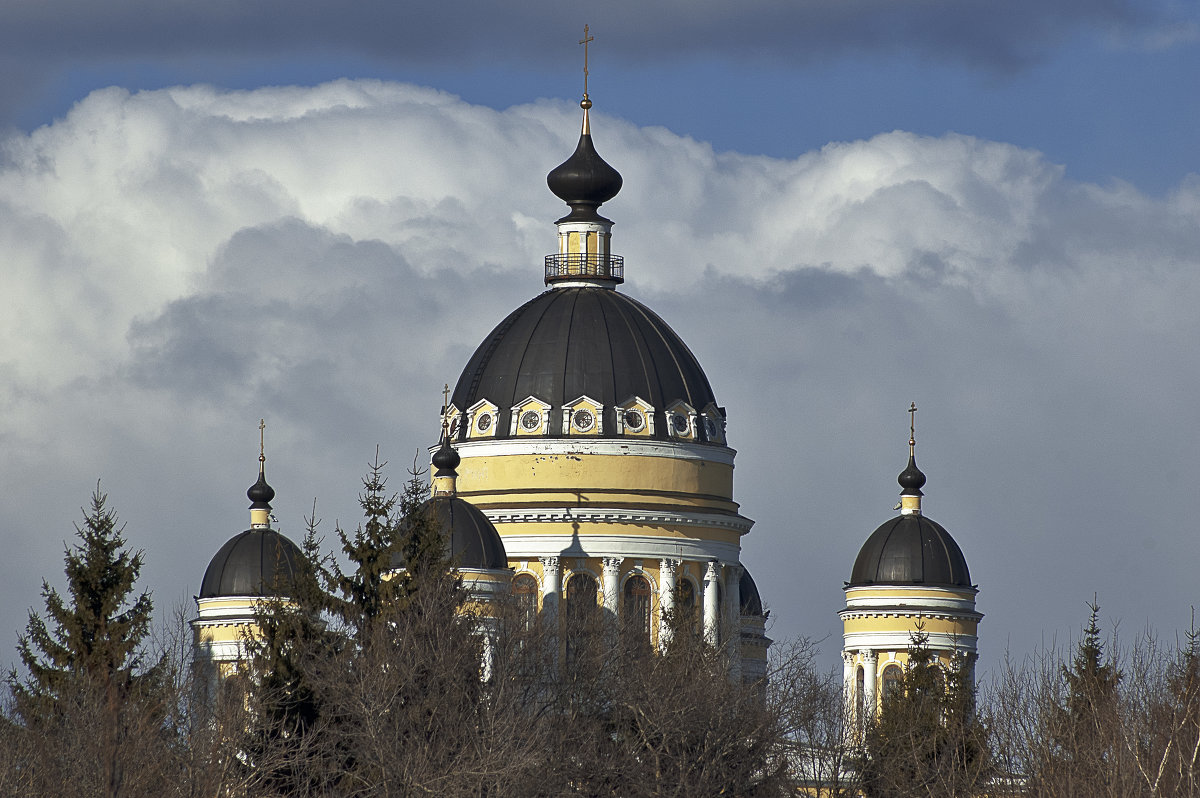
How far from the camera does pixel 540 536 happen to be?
219ft

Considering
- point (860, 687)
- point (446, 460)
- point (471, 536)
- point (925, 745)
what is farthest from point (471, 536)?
point (925, 745)

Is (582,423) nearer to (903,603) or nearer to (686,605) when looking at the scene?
(686,605)

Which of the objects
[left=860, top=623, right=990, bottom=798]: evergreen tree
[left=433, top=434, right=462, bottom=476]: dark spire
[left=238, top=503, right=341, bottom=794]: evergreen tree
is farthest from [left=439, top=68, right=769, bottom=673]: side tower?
[left=238, top=503, right=341, bottom=794]: evergreen tree

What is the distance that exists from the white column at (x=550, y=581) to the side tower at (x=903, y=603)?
726cm

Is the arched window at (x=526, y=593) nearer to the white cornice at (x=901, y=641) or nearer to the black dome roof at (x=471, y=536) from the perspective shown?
the black dome roof at (x=471, y=536)

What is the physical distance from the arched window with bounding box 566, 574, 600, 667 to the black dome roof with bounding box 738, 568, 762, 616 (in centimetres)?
689

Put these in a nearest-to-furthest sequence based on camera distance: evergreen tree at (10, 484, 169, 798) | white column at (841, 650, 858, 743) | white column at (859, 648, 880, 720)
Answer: evergreen tree at (10, 484, 169, 798)
white column at (841, 650, 858, 743)
white column at (859, 648, 880, 720)

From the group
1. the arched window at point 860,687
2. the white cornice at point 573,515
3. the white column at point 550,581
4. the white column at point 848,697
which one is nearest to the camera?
the white column at point 848,697

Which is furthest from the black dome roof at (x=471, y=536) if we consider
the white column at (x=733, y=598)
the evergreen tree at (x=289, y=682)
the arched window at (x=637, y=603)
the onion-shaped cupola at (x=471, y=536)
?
the evergreen tree at (x=289, y=682)

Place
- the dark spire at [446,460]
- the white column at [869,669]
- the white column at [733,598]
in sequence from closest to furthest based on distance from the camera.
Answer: the dark spire at [446,460] → the white column at [733,598] → the white column at [869,669]

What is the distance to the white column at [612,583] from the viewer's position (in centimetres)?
6588

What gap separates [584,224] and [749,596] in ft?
34.0

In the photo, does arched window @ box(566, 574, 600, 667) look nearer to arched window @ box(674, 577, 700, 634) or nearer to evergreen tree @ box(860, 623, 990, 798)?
arched window @ box(674, 577, 700, 634)

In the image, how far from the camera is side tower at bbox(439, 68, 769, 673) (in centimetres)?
6669
